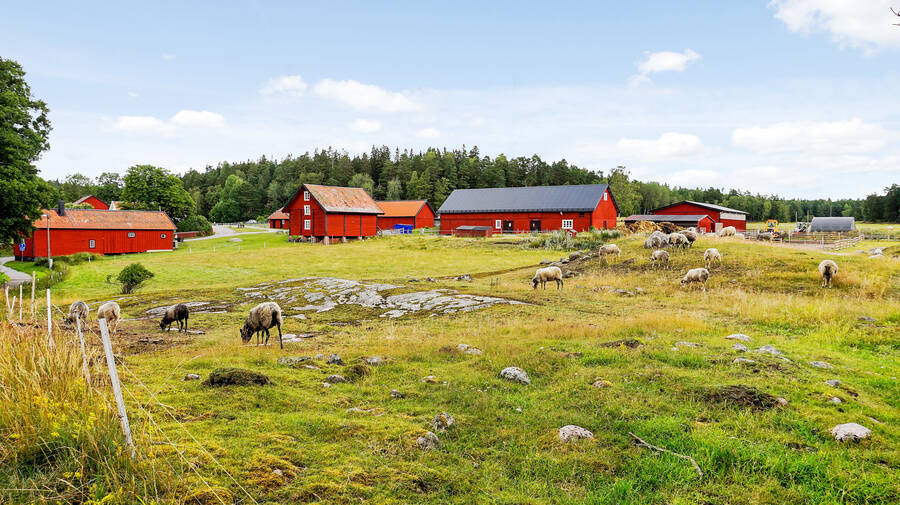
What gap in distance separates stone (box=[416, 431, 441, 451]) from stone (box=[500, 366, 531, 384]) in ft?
10.4

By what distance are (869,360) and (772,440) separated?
6.28 m

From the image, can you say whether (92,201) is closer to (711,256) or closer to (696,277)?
(711,256)

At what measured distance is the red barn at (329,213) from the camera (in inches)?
2621

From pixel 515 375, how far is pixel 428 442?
135 inches

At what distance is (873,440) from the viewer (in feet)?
21.0

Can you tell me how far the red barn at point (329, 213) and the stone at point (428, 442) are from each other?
202ft

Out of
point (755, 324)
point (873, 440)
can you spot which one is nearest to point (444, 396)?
point (873, 440)

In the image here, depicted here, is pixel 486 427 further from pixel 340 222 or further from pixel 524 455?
pixel 340 222

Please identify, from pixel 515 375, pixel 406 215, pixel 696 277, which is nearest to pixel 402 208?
pixel 406 215

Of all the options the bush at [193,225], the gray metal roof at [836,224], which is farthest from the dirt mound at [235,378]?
the gray metal roof at [836,224]

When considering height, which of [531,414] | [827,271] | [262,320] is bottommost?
[531,414]

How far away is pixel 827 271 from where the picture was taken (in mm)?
21578

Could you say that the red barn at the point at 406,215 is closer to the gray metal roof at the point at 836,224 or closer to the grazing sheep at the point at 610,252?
the grazing sheep at the point at 610,252

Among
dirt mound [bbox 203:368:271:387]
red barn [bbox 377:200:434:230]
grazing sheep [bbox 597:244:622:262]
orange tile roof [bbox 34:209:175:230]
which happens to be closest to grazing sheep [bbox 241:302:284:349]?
dirt mound [bbox 203:368:271:387]
